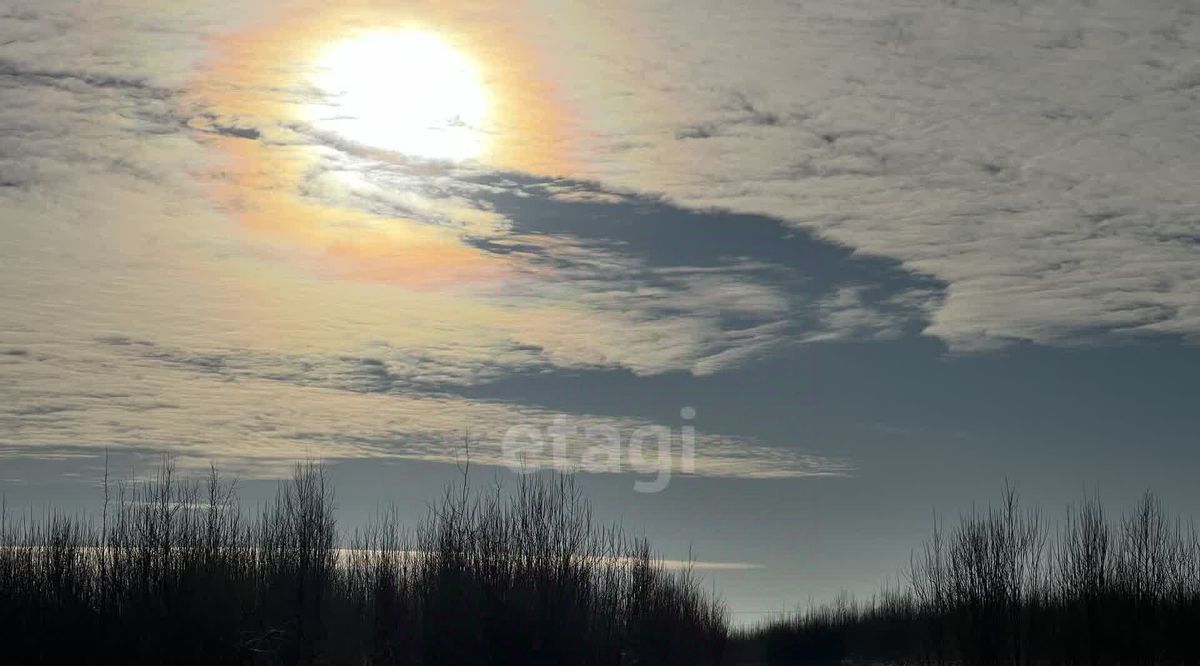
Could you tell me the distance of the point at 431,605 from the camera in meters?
25.9

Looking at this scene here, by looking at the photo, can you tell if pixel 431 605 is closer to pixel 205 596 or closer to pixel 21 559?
pixel 205 596

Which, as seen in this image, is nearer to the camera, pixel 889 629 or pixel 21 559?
pixel 21 559

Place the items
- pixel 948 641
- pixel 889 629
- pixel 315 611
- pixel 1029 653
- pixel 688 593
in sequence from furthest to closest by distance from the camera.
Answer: pixel 889 629, pixel 688 593, pixel 315 611, pixel 948 641, pixel 1029 653

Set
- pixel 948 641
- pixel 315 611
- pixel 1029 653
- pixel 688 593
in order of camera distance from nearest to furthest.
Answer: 1. pixel 1029 653
2. pixel 948 641
3. pixel 315 611
4. pixel 688 593

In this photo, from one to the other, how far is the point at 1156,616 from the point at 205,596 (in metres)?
20.4

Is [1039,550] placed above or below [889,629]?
above

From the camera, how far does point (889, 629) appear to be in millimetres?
44750

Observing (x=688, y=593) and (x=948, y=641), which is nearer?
(x=948, y=641)

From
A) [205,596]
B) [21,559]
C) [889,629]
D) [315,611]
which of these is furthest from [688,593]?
Answer: [21,559]

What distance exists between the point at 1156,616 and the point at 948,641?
14.1 ft

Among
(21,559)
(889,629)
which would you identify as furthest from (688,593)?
(21,559)

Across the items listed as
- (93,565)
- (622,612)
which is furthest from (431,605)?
(93,565)

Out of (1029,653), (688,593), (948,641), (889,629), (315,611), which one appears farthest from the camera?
(889,629)

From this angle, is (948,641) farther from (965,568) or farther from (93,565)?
(93,565)
